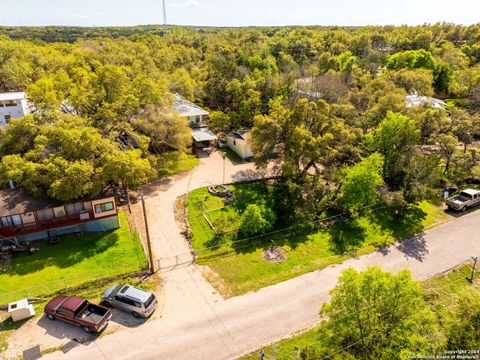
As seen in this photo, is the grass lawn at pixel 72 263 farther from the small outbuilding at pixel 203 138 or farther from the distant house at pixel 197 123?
the distant house at pixel 197 123

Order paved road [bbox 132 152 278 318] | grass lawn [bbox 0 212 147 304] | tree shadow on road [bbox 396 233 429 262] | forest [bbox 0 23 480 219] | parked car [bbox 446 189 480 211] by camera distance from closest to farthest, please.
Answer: paved road [bbox 132 152 278 318], grass lawn [bbox 0 212 147 304], tree shadow on road [bbox 396 233 429 262], forest [bbox 0 23 480 219], parked car [bbox 446 189 480 211]

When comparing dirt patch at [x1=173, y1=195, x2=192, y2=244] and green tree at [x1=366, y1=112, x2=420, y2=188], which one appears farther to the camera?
green tree at [x1=366, y1=112, x2=420, y2=188]

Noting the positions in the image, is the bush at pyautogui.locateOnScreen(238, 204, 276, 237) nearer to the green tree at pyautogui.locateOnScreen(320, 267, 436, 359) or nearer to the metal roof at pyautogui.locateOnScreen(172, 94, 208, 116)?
the green tree at pyautogui.locateOnScreen(320, 267, 436, 359)

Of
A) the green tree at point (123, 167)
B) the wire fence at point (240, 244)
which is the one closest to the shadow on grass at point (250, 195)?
the wire fence at point (240, 244)

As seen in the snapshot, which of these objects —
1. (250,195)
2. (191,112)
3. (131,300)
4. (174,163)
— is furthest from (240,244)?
(191,112)

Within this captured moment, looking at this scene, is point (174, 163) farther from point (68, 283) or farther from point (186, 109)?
point (68, 283)

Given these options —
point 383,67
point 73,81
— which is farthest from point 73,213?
point 383,67

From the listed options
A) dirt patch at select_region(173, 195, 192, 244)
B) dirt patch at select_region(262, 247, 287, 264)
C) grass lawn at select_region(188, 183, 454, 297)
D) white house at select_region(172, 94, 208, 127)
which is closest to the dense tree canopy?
grass lawn at select_region(188, 183, 454, 297)
